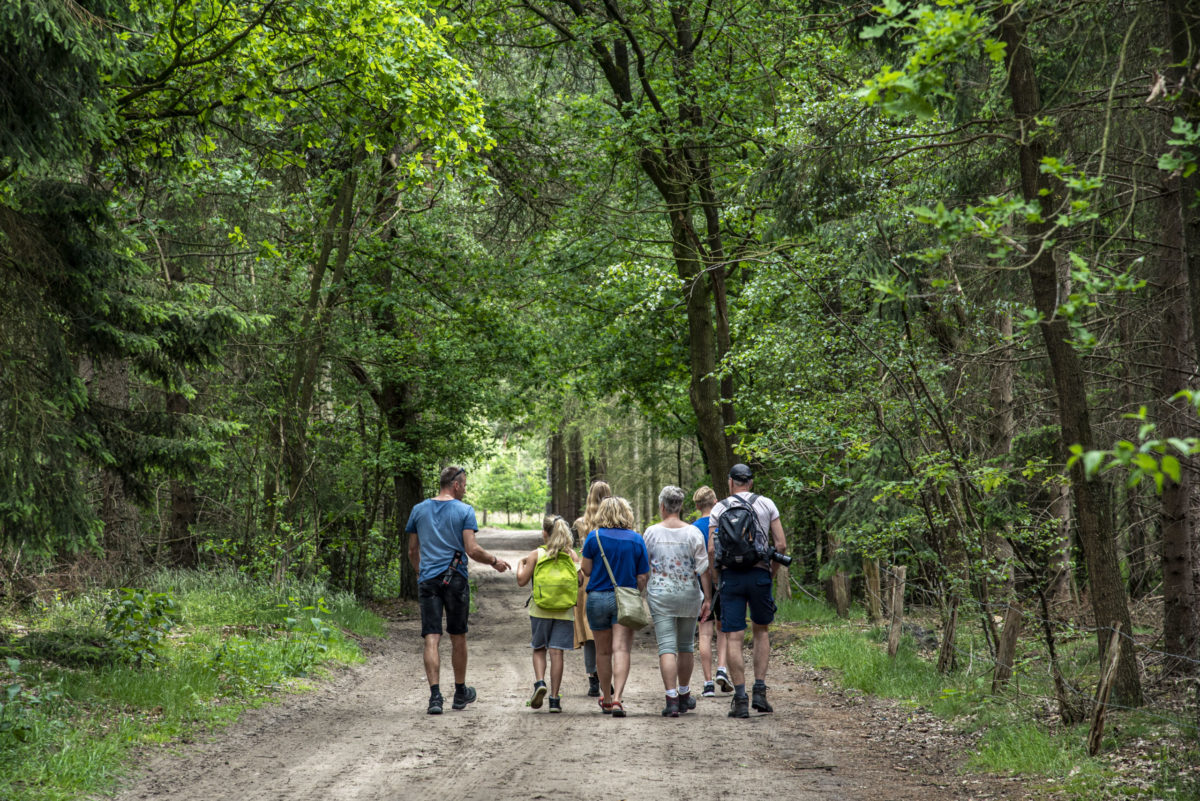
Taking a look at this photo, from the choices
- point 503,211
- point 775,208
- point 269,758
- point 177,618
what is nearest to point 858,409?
point 775,208

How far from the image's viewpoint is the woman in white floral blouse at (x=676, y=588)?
27.3 ft

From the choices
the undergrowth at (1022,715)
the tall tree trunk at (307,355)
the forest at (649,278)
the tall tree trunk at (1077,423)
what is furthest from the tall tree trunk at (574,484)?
the tall tree trunk at (1077,423)

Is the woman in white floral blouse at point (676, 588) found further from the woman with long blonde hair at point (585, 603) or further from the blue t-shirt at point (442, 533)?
the blue t-shirt at point (442, 533)

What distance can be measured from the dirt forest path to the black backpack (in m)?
1.36

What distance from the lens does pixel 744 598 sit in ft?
27.4

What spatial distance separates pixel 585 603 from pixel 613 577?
524 mm

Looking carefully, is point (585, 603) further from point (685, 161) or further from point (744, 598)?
point (685, 161)

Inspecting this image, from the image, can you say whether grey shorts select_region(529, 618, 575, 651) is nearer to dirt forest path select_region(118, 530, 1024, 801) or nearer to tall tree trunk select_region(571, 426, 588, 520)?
dirt forest path select_region(118, 530, 1024, 801)

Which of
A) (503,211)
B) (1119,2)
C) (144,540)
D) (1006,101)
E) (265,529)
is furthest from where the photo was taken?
(503,211)

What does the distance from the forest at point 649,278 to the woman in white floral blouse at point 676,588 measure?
70.7 inches

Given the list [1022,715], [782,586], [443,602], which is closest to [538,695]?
[443,602]

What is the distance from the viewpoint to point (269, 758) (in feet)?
21.4

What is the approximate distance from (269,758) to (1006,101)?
840cm

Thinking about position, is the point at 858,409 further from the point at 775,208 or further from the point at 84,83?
the point at 84,83
